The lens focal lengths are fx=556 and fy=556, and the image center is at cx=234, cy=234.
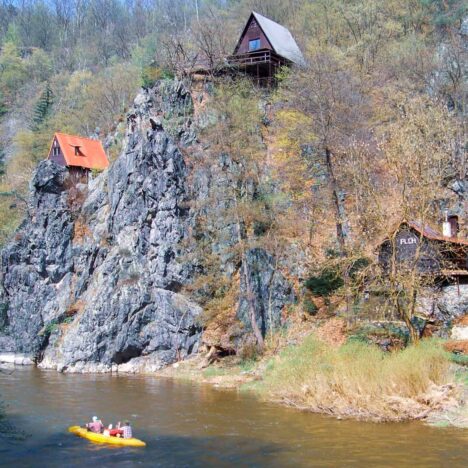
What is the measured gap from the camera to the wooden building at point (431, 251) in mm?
25109

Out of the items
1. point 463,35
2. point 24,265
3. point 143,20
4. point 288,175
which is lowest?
point 24,265

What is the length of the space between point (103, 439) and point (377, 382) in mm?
8632

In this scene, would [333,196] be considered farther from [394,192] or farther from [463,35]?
[463,35]

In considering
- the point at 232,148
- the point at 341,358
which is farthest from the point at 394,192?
the point at 232,148

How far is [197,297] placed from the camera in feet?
113

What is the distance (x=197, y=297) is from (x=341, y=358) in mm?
16747

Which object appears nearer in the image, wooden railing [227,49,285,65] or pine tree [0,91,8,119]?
wooden railing [227,49,285,65]

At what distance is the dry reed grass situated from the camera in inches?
692

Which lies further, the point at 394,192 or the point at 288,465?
the point at 394,192

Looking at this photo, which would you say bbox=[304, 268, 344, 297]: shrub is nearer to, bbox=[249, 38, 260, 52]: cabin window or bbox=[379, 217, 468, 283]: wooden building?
bbox=[379, 217, 468, 283]: wooden building

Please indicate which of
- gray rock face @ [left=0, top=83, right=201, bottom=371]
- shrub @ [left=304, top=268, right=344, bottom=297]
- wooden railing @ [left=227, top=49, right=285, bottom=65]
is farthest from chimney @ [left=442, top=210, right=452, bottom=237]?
wooden railing @ [left=227, top=49, right=285, bottom=65]

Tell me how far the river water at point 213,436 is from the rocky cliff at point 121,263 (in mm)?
9830

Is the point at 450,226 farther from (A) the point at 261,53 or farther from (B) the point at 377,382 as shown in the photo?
(A) the point at 261,53

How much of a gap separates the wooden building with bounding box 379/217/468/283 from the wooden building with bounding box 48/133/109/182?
2775cm
